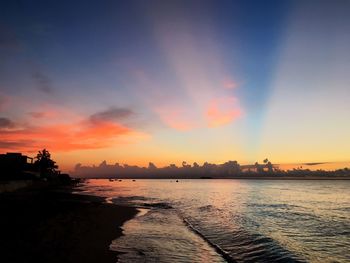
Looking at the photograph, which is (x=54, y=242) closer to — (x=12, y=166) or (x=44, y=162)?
(x=12, y=166)

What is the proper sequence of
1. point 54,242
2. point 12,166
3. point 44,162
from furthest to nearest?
point 44,162
point 12,166
point 54,242

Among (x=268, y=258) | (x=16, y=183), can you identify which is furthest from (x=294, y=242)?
(x=16, y=183)

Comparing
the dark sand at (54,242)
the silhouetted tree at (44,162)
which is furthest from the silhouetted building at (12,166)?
the dark sand at (54,242)

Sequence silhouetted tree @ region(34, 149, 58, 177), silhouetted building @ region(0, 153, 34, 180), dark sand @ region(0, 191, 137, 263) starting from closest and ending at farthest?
1. dark sand @ region(0, 191, 137, 263)
2. silhouetted building @ region(0, 153, 34, 180)
3. silhouetted tree @ region(34, 149, 58, 177)

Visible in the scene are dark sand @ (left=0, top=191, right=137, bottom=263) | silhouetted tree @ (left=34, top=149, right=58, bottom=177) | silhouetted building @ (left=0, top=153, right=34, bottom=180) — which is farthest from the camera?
silhouetted tree @ (left=34, top=149, right=58, bottom=177)

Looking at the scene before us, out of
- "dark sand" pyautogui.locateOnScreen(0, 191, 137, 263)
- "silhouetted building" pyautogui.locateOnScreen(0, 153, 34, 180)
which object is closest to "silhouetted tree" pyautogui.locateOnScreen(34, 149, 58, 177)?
"silhouetted building" pyautogui.locateOnScreen(0, 153, 34, 180)

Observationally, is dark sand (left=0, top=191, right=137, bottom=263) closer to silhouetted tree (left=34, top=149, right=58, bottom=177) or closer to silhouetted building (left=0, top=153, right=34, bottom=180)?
silhouetted building (left=0, top=153, right=34, bottom=180)

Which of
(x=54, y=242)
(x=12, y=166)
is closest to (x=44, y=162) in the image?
(x=12, y=166)

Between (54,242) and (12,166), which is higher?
(12,166)

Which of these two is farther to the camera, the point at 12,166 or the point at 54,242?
the point at 12,166

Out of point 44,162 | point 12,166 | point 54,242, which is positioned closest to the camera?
point 54,242

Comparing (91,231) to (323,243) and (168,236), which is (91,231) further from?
(323,243)

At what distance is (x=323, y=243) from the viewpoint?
22.6 m

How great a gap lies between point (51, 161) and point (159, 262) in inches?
5616
